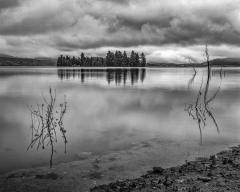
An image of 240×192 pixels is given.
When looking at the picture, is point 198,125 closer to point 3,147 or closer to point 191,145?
point 191,145

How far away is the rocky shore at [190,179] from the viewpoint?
28.8ft

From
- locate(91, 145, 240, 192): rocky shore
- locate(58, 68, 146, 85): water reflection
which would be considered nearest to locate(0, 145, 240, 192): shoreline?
locate(91, 145, 240, 192): rocky shore

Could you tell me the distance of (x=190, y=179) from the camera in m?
9.45

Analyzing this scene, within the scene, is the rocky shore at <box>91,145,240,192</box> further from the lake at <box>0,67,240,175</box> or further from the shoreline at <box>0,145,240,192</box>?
the lake at <box>0,67,240,175</box>

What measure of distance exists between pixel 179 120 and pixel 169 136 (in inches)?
189

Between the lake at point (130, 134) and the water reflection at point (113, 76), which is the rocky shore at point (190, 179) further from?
the water reflection at point (113, 76)

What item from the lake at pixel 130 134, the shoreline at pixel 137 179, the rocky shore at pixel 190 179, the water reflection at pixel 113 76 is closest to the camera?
the rocky shore at pixel 190 179

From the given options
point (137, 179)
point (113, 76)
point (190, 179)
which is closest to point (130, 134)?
point (137, 179)

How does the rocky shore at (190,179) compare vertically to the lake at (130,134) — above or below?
above

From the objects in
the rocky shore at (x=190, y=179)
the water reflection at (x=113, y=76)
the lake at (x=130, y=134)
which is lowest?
the lake at (x=130, y=134)

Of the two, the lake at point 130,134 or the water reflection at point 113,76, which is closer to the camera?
the lake at point 130,134

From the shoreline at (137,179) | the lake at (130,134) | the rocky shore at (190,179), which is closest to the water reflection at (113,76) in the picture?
the lake at (130,134)

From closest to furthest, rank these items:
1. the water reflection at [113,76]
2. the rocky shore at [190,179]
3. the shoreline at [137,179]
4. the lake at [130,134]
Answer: the rocky shore at [190,179], the shoreline at [137,179], the lake at [130,134], the water reflection at [113,76]

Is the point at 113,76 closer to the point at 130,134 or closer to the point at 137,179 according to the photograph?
the point at 130,134
